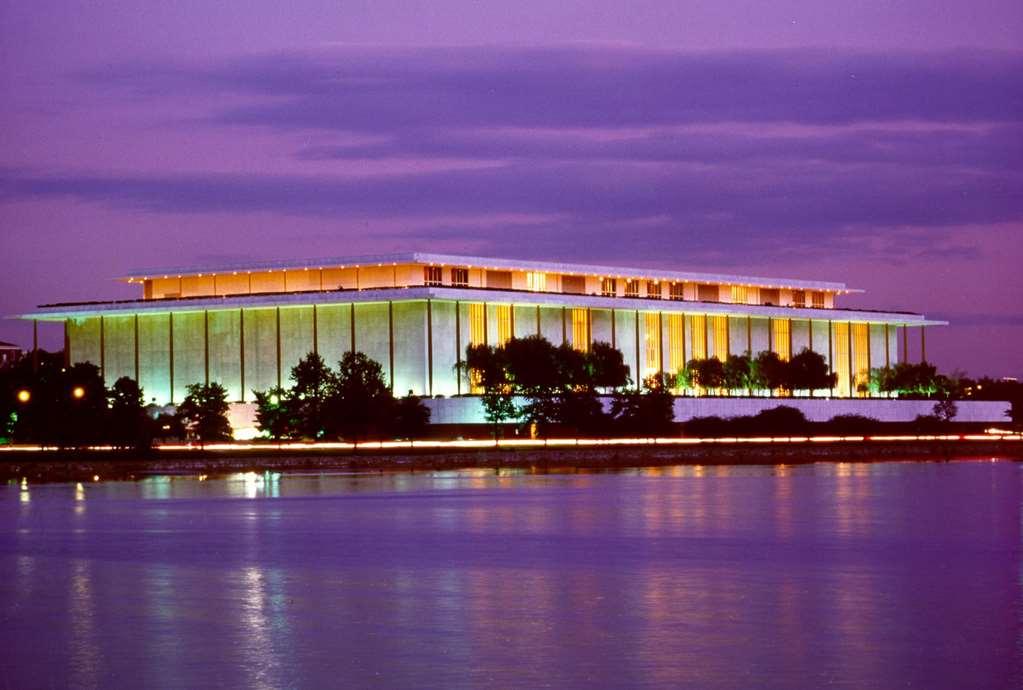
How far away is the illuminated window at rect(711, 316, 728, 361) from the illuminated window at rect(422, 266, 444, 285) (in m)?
23.7

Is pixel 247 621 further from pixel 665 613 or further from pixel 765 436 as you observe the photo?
pixel 765 436

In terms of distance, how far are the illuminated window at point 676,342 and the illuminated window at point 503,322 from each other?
15.6 m

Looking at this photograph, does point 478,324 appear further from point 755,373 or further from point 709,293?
point 709,293

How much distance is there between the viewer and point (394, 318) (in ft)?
365

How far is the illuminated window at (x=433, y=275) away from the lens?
115 m

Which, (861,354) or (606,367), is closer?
(606,367)

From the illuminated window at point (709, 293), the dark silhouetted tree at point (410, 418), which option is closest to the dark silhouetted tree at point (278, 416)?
the dark silhouetted tree at point (410, 418)

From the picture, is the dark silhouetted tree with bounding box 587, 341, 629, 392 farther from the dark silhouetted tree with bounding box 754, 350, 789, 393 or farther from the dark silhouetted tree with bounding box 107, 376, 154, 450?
the dark silhouetted tree with bounding box 107, 376, 154, 450

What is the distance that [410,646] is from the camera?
18.1 meters

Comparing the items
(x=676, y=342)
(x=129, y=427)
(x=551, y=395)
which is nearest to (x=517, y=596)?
(x=129, y=427)

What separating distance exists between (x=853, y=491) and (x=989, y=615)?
31094 mm

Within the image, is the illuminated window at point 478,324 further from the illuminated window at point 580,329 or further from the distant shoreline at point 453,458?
the distant shoreline at point 453,458

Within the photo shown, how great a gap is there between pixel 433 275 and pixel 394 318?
5825mm

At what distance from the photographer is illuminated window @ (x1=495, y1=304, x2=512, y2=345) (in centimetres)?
11525
